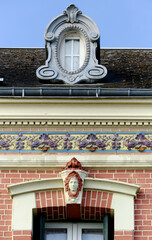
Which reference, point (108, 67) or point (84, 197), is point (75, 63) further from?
point (84, 197)

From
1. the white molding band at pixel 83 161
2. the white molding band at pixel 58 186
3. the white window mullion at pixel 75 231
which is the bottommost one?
the white window mullion at pixel 75 231

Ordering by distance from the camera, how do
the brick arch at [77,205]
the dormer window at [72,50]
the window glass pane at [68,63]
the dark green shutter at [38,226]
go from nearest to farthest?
the dark green shutter at [38,226] → the brick arch at [77,205] → the dormer window at [72,50] → the window glass pane at [68,63]

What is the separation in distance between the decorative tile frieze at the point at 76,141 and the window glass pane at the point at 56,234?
143 cm

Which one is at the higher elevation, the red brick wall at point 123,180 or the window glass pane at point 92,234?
the red brick wall at point 123,180

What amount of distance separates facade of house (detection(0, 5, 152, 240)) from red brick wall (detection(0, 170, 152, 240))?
0.7 inches

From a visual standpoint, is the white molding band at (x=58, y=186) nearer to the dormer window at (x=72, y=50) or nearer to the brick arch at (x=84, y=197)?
the brick arch at (x=84, y=197)

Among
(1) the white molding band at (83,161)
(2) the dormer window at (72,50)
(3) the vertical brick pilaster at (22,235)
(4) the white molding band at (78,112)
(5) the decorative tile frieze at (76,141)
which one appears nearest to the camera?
(3) the vertical brick pilaster at (22,235)

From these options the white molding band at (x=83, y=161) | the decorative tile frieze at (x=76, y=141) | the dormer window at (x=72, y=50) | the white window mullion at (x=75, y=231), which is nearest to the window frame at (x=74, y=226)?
the white window mullion at (x=75, y=231)

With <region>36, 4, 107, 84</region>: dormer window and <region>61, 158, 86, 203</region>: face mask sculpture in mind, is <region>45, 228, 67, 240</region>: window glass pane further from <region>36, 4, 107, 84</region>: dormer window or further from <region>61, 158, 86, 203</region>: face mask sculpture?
<region>36, 4, 107, 84</region>: dormer window

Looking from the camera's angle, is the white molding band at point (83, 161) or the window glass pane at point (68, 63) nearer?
the white molding band at point (83, 161)

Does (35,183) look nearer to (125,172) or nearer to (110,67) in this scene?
(125,172)

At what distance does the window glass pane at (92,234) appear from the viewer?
47.1 ft

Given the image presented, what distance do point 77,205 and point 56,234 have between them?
673 millimetres

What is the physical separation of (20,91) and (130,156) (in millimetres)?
2317
